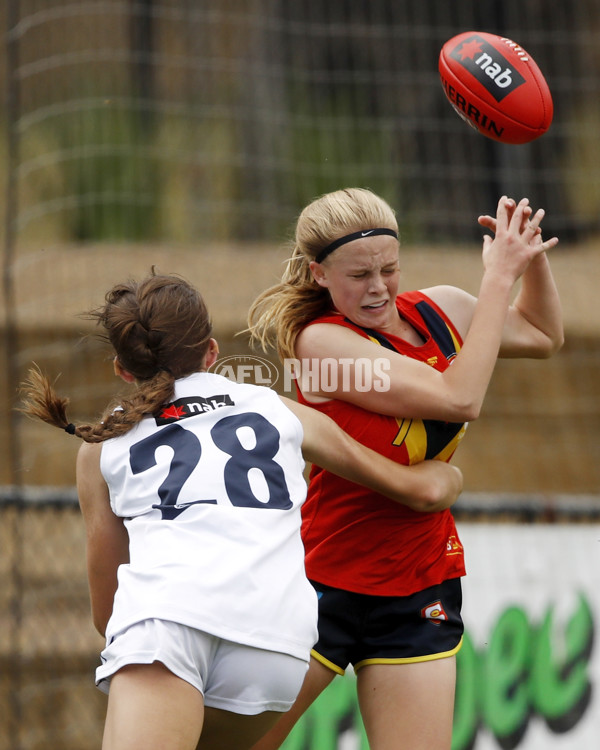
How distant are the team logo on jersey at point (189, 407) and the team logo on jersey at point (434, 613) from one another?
3.08 ft

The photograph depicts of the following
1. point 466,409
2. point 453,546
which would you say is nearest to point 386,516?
point 453,546

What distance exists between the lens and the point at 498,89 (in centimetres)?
321

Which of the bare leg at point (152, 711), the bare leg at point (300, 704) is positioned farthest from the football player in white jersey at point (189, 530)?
the bare leg at point (300, 704)

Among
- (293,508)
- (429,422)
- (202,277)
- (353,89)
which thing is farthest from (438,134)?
(293,508)

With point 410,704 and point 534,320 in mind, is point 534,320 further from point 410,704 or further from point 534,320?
point 410,704

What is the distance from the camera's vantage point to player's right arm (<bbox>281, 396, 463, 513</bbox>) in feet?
8.39

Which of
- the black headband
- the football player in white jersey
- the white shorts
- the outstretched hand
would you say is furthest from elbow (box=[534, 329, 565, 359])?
the white shorts

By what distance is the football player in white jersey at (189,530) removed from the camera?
7.29ft

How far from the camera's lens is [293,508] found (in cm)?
240

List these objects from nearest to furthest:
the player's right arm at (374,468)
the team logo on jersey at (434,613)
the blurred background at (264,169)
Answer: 1. the player's right arm at (374,468)
2. the team logo on jersey at (434,613)
3. the blurred background at (264,169)

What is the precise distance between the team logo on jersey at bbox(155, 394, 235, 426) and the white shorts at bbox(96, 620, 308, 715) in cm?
46

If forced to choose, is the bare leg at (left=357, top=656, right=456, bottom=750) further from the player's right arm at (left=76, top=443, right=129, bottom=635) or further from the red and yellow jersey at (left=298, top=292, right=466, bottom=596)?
the player's right arm at (left=76, top=443, right=129, bottom=635)

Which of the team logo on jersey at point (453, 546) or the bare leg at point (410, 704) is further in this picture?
the team logo on jersey at point (453, 546)

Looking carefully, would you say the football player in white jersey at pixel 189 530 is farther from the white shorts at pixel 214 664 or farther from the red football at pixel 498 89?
the red football at pixel 498 89
